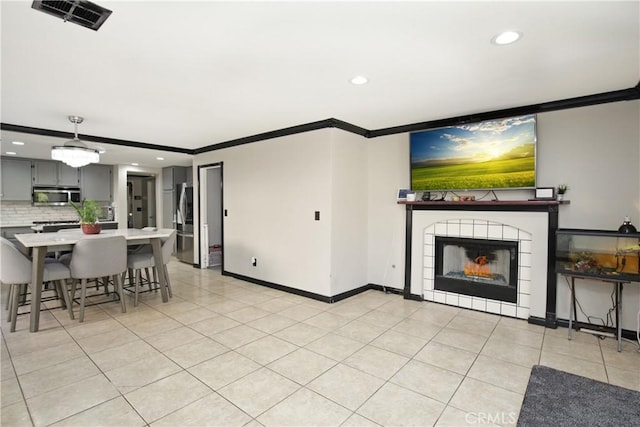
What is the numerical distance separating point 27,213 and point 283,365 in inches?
274

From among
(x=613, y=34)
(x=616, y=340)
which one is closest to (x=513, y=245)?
(x=616, y=340)

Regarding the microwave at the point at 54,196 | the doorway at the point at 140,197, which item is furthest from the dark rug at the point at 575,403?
the doorway at the point at 140,197

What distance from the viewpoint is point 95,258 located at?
353 cm

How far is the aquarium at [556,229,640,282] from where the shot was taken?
9.36ft

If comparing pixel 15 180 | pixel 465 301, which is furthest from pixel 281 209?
pixel 15 180

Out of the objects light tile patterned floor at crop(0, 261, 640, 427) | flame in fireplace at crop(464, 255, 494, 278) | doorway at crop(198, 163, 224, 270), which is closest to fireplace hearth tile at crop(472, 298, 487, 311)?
light tile patterned floor at crop(0, 261, 640, 427)

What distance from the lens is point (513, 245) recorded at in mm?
3678

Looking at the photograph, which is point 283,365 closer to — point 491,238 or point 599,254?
point 491,238

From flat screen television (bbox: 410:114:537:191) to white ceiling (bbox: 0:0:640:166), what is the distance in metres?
0.23

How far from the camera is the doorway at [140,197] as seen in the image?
9.36 metres

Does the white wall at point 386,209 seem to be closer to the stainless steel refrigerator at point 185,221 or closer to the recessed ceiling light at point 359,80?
the recessed ceiling light at point 359,80

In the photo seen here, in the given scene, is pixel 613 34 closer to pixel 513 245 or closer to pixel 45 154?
pixel 513 245

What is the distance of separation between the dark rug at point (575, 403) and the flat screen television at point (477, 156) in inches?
74.7

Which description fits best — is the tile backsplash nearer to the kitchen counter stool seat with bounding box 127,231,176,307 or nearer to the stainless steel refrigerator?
the stainless steel refrigerator
